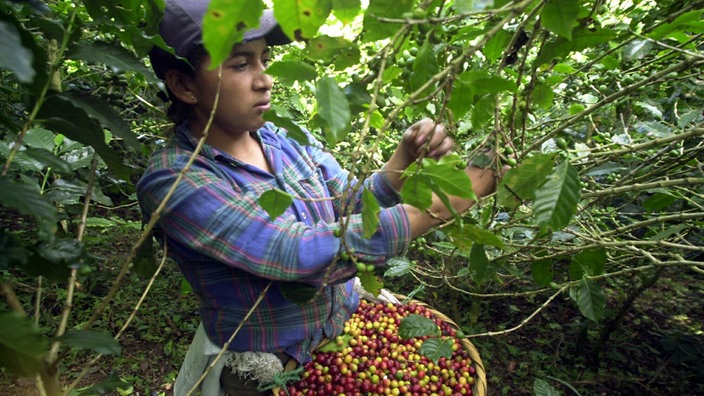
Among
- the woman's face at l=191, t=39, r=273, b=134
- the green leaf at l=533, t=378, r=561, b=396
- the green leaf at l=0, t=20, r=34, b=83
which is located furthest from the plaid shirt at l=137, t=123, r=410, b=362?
the green leaf at l=533, t=378, r=561, b=396

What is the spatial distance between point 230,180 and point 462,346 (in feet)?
3.93

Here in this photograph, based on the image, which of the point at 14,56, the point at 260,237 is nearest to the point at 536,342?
the point at 260,237

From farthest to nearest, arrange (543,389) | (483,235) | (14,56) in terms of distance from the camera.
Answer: (543,389) < (483,235) < (14,56)

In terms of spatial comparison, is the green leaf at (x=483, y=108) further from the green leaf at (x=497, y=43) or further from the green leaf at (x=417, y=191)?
the green leaf at (x=417, y=191)

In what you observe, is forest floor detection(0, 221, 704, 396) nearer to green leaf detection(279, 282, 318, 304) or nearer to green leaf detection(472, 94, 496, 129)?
green leaf detection(279, 282, 318, 304)

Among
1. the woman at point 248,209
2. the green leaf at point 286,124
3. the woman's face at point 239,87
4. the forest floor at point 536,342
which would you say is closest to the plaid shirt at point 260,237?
the woman at point 248,209

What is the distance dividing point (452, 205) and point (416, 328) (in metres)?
0.42

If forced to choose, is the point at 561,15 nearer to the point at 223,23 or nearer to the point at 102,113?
the point at 223,23

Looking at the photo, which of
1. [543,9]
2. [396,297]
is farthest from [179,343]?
[543,9]

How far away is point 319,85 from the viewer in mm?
616

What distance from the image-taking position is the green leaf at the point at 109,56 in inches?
32.7

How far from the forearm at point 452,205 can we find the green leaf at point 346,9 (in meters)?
0.41

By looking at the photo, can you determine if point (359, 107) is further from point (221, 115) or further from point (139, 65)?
point (221, 115)

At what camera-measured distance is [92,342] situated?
686mm
